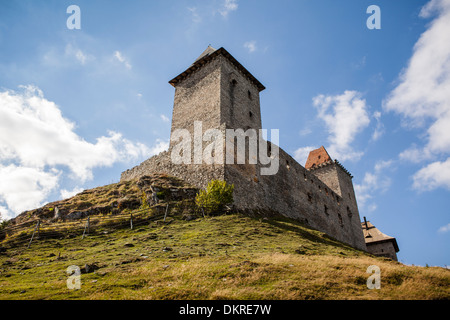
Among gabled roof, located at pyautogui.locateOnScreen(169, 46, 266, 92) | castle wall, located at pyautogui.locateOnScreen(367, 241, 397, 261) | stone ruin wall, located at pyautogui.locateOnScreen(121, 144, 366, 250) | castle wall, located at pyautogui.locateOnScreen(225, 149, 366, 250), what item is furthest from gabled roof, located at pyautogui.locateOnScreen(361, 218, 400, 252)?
gabled roof, located at pyautogui.locateOnScreen(169, 46, 266, 92)

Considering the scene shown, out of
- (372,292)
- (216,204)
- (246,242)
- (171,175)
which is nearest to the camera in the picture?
(372,292)

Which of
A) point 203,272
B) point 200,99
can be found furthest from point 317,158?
point 203,272

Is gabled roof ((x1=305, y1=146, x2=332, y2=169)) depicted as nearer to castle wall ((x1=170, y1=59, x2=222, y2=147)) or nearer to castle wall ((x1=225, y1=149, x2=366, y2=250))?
castle wall ((x1=225, y1=149, x2=366, y2=250))

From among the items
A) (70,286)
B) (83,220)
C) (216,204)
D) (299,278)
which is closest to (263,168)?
(216,204)

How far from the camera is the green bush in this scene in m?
18.9

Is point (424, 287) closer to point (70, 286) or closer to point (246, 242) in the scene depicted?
point (246, 242)

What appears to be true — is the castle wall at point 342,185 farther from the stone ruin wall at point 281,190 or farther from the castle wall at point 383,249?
the castle wall at point 383,249

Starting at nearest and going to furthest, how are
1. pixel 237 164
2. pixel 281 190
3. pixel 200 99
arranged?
pixel 237 164 < pixel 281 190 < pixel 200 99

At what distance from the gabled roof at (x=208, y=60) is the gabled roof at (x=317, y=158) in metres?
17.7

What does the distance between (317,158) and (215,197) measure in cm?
3103

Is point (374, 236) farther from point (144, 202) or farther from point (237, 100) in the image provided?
point (144, 202)

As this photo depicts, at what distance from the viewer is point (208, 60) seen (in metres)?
29.7
